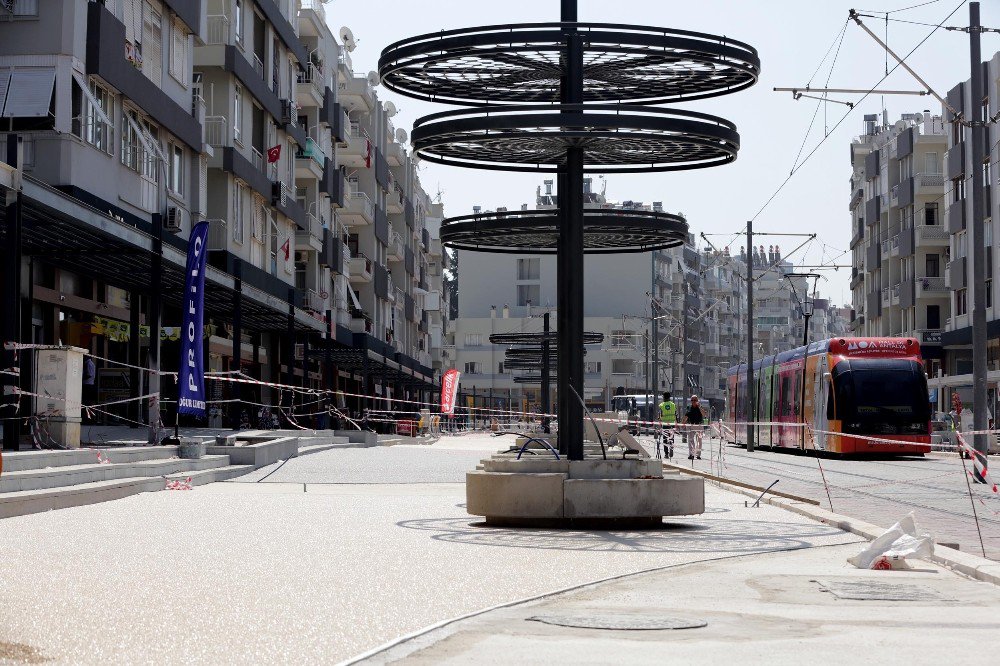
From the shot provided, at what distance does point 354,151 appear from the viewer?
72.3 meters

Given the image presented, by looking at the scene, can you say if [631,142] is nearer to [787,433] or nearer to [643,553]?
[643,553]

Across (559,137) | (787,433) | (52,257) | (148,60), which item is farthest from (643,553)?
(787,433)

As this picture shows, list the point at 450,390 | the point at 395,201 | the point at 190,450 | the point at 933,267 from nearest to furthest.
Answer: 1. the point at 190,450
2. the point at 450,390
3. the point at 933,267
4. the point at 395,201

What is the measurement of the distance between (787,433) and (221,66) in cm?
2027

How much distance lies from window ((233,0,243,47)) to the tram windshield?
19.6 meters

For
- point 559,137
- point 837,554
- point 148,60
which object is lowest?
point 837,554

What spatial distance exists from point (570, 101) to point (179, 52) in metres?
24.1

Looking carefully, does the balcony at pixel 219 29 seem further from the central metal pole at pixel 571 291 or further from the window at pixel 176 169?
the central metal pole at pixel 571 291

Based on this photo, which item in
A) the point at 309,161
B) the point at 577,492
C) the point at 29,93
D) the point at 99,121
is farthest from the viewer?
the point at 309,161

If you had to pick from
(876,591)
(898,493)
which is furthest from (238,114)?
(876,591)

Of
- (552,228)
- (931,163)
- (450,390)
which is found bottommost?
(450,390)

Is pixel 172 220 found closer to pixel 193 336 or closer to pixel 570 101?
pixel 193 336

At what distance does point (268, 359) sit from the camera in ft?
176

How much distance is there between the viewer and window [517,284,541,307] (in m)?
149
